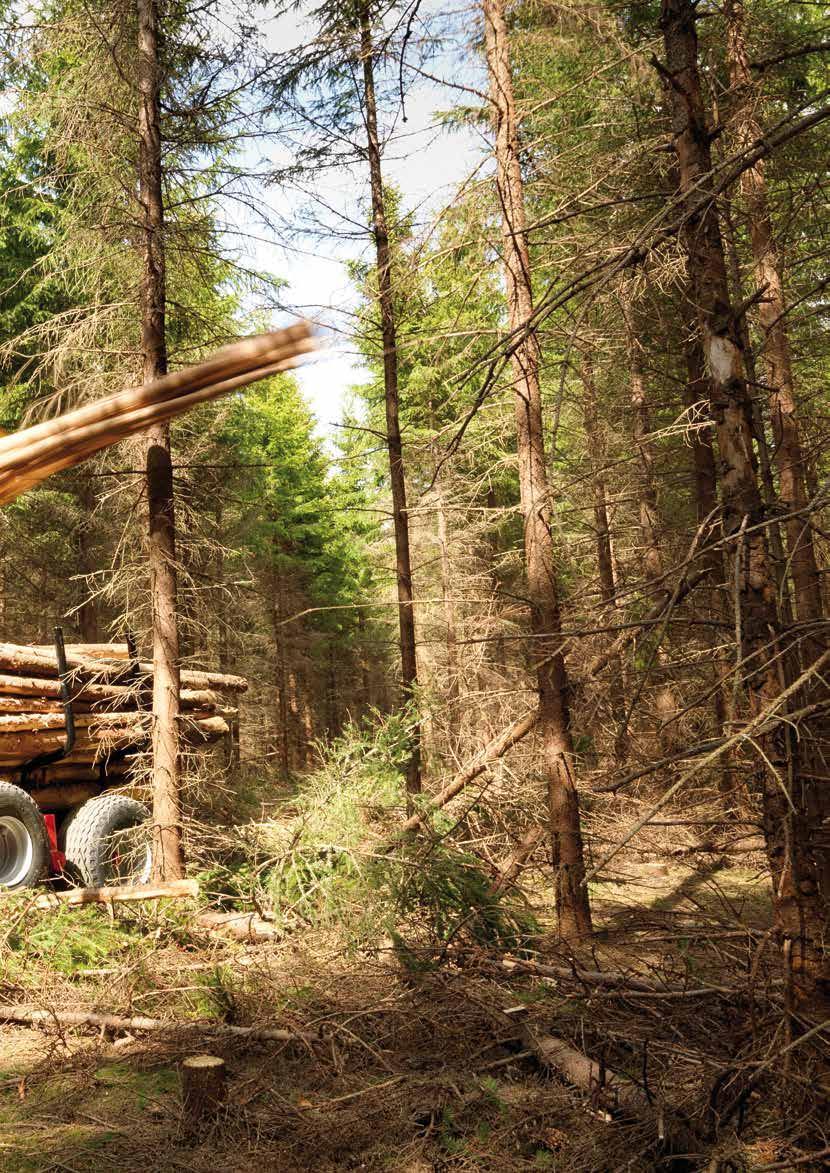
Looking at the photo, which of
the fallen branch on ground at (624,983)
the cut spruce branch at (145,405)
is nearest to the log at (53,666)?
the fallen branch on ground at (624,983)

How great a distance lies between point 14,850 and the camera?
8.38 metres

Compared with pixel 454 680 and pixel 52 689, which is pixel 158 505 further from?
pixel 454 680

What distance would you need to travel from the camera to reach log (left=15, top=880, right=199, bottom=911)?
7520mm

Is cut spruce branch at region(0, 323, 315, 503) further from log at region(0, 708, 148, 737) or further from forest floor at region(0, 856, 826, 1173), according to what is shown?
log at region(0, 708, 148, 737)

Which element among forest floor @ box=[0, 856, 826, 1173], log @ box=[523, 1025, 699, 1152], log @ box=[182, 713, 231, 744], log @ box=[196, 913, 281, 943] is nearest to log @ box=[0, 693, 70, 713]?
log @ box=[182, 713, 231, 744]

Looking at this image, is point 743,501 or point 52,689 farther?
point 52,689

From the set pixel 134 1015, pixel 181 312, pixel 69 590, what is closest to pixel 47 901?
pixel 134 1015

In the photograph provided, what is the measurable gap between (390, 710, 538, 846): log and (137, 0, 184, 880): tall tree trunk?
7.82 ft

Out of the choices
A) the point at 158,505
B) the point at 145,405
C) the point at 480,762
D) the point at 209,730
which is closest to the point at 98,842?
the point at 209,730

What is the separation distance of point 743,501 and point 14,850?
7.69 metres

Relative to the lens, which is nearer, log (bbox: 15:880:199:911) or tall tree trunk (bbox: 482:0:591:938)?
log (bbox: 15:880:199:911)

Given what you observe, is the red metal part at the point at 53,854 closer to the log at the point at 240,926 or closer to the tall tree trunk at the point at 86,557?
the log at the point at 240,926

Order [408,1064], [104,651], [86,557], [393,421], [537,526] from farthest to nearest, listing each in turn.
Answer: [86,557] < [393,421] < [104,651] < [537,526] < [408,1064]

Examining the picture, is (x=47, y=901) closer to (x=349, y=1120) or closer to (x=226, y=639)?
(x=349, y=1120)
